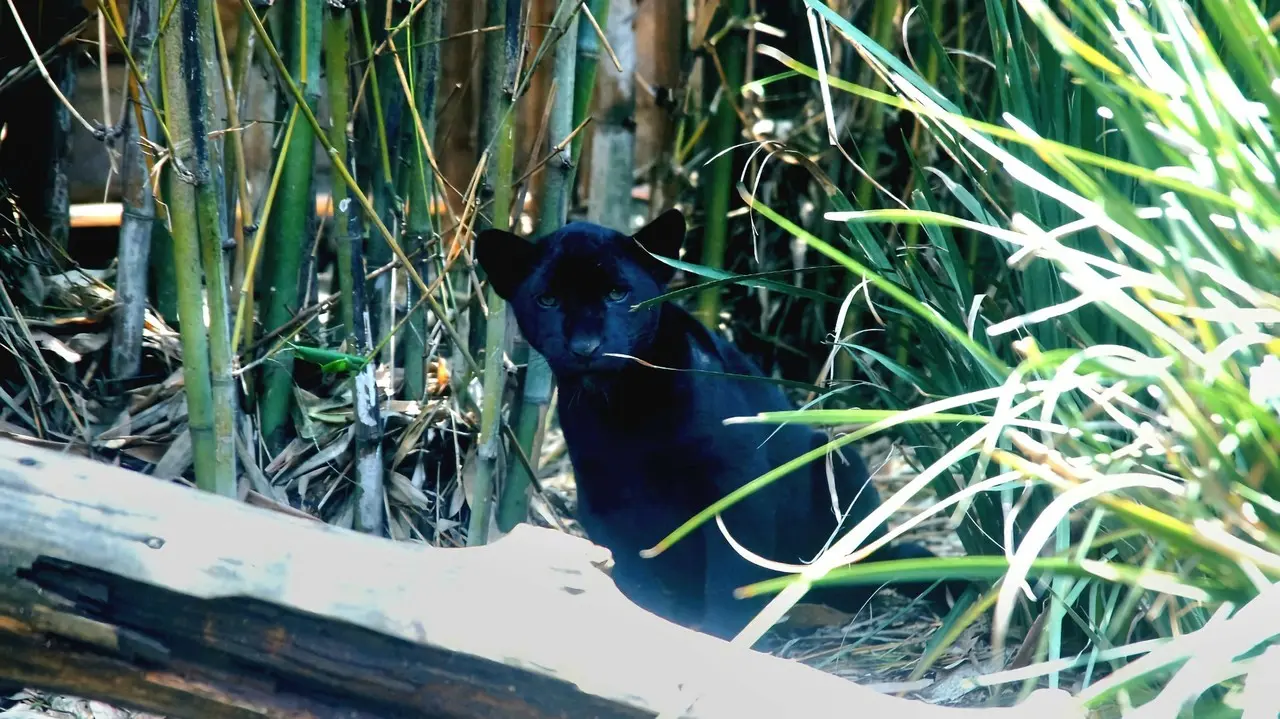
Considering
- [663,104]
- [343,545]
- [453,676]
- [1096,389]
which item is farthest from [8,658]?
[663,104]

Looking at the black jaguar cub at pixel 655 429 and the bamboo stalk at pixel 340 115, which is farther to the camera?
the black jaguar cub at pixel 655 429

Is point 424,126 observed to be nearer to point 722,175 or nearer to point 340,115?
point 340,115

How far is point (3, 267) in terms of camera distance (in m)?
2.51

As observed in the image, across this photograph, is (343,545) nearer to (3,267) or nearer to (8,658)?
(8,658)

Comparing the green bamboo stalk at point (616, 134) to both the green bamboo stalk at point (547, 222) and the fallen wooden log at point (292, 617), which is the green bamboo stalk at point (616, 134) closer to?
the green bamboo stalk at point (547, 222)

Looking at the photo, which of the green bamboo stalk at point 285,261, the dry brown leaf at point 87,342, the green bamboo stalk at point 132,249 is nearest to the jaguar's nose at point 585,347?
the green bamboo stalk at point 285,261

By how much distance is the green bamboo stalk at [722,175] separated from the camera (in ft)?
11.0

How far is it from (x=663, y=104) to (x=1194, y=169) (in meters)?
2.35

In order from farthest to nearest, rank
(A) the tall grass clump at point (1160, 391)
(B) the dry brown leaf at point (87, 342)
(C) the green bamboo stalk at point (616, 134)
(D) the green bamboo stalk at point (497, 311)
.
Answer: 1. (C) the green bamboo stalk at point (616, 134)
2. (B) the dry brown leaf at point (87, 342)
3. (D) the green bamboo stalk at point (497, 311)
4. (A) the tall grass clump at point (1160, 391)

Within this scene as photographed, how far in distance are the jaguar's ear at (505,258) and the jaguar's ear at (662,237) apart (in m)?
0.23

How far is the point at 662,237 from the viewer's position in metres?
2.49

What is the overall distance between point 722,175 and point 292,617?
88.5 inches

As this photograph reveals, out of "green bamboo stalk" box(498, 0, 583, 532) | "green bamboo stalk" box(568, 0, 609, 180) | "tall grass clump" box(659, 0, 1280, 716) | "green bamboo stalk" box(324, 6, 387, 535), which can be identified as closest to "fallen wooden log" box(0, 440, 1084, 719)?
"tall grass clump" box(659, 0, 1280, 716)

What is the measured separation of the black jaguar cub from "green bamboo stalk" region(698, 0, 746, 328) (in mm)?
614
